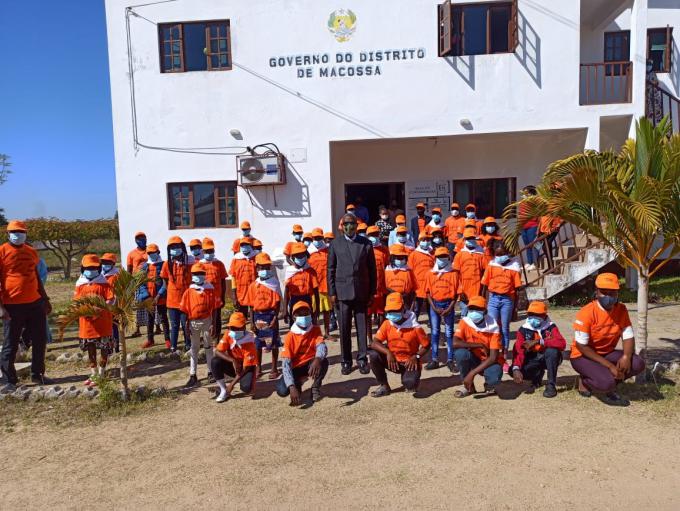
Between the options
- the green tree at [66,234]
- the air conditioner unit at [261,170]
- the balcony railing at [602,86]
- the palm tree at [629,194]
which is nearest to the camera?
the palm tree at [629,194]

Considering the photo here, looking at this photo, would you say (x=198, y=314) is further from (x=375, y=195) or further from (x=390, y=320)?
(x=375, y=195)

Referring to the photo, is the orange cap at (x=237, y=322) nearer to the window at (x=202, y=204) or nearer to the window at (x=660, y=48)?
the window at (x=202, y=204)

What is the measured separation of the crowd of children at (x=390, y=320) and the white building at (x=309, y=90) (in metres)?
3.13

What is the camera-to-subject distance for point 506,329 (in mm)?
5809

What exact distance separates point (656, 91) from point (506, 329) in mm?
8178

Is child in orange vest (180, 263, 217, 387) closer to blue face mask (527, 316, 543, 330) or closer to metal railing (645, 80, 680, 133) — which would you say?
blue face mask (527, 316, 543, 330)

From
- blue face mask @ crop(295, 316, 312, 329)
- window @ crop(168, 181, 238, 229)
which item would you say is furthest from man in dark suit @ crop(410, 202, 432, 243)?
blue face mask @ crop(295, 316, 312, 329)

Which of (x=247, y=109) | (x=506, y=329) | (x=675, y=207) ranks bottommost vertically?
(x=506, y=329)

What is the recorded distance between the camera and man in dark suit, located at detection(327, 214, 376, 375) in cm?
551

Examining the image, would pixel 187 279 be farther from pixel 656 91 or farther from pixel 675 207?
pixel 656 91

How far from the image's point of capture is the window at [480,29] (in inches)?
396

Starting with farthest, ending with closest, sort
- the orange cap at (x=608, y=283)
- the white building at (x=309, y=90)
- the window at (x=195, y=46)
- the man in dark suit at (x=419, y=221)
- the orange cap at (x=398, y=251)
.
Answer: the window at (x=195, y=46) < the white building at (x=309, y=90) < the man in dark suit at (x=419, y=221) < the orange cap at (x=398, y=251) < the orange cap at (x=608, y=283)

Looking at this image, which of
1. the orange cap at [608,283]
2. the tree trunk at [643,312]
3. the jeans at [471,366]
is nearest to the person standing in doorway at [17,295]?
the jeans at [471,366]

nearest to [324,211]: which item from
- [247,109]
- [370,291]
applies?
[247,109]
